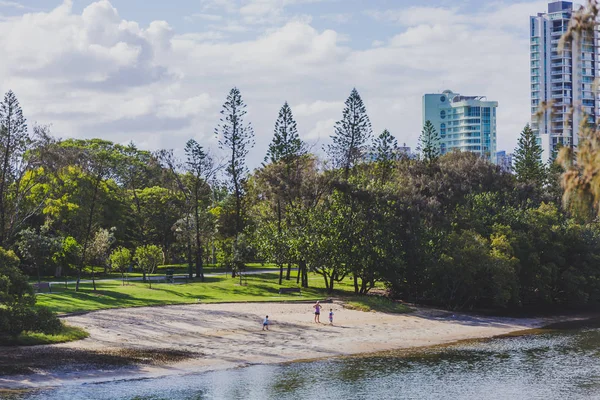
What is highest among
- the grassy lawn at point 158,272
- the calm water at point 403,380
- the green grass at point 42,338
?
the grassy lawn at point 158,272

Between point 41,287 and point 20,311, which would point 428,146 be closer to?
point 41,287

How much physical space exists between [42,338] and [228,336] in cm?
993

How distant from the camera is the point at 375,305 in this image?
→ 5228cm

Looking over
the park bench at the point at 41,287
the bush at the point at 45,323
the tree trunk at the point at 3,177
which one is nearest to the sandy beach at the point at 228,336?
the bush at the point at 45,323

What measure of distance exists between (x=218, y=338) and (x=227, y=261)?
21.2 metres

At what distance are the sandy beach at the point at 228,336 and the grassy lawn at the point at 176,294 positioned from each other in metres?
1.79

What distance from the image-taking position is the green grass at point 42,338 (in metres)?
34.9

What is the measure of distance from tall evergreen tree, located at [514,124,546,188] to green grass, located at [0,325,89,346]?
59.1 m

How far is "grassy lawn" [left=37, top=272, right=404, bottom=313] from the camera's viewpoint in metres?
45.1

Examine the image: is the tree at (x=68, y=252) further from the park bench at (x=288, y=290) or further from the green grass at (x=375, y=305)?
the green grass at (x=375, y=305)

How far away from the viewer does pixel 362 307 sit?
169 ft

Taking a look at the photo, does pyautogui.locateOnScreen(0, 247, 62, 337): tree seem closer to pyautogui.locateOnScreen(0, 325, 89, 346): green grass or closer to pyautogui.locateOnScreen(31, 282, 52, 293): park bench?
pyautogui.locateOnScreen(0, 325, 89, 346): green grass

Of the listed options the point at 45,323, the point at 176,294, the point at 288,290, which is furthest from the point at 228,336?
the point at 288,290

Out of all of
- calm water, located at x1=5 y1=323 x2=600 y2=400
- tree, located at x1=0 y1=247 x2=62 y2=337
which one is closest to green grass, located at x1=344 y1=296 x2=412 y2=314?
calm water, located at x1=5 y1=323 x2=600 y2=400
